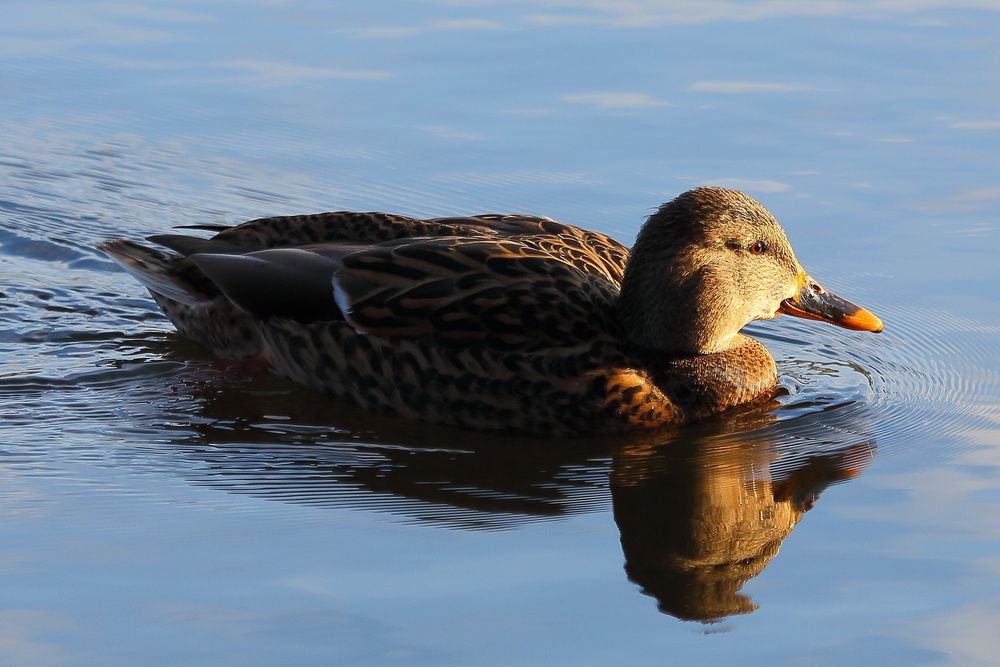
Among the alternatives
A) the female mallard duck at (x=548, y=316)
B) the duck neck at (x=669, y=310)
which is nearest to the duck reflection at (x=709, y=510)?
the female mallard duck at (x=548, y=316)

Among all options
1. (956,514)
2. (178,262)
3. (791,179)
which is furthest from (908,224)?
(178,262)

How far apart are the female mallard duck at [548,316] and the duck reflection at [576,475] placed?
16 cm

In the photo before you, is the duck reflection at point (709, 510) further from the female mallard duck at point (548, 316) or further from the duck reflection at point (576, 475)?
the female mallard duck at point (548, 316)

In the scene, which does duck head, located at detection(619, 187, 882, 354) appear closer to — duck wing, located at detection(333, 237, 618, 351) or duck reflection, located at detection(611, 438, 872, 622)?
duck wing, located at detection(333, 237, 618, 351)

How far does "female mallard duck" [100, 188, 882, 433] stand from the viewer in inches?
316

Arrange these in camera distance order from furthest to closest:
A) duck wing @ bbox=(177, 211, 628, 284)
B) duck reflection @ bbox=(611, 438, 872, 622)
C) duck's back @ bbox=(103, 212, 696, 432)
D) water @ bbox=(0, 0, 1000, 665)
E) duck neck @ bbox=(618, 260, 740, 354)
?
duck wing @ bbox=(177, 211, 628, 284)
duck neck @ bbox=(618, 260, 740, 354)
duck's back @ bbox=(103, 212, 696, 432)
duck reflection @ bbox=(611, 438, 872, 622)
water @ bbox=(0, 0, 1000, 665)

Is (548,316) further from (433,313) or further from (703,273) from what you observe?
(703,273)

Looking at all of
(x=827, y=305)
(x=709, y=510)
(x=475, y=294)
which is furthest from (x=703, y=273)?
(x=709, y=510)

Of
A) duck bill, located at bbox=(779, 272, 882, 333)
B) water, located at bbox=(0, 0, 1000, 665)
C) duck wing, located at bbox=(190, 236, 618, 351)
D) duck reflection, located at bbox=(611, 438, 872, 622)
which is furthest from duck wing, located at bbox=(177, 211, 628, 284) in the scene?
duck reflection, located at bbox=(611, 438, 872, 622)

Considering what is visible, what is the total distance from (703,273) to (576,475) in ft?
4.46

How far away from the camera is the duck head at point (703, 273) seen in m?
8.09

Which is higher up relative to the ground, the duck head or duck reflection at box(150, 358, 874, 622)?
the duck head

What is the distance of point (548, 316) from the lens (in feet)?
26.5

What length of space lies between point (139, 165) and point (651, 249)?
14.1ft
